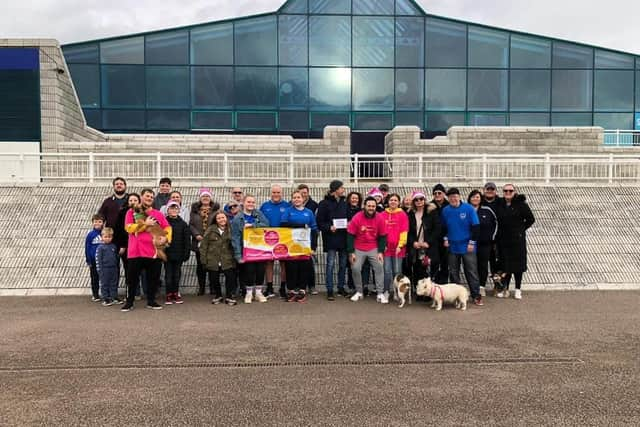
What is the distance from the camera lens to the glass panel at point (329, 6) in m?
24.4

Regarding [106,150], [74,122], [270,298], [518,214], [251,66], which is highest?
[251,66]

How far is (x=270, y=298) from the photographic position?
7.75 metres

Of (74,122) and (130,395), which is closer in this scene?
(130,395)

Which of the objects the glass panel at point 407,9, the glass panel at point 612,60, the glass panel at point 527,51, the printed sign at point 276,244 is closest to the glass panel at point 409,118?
the glass panel at point 407,9

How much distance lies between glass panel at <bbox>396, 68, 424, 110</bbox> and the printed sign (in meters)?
18.1

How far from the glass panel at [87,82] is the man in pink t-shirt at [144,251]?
18869 millimetres

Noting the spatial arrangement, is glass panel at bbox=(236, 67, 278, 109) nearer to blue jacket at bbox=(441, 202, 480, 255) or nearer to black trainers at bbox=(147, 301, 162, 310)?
blue jacket at bbox=(441, 202, 480, 255)

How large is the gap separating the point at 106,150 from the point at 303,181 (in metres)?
7.04

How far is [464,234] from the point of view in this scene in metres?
7.40

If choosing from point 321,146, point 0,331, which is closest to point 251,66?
point 321,146

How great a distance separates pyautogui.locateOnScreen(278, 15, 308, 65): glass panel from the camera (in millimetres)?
24344

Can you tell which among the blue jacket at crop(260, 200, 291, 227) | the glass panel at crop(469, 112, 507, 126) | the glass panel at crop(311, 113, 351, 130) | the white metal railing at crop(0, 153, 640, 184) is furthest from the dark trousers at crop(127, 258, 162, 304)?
the glass panel at crop(469, 112, 507, 126)

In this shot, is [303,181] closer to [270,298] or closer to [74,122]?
[270,298]

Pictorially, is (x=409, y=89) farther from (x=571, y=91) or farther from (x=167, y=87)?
(x=167, y=87)
